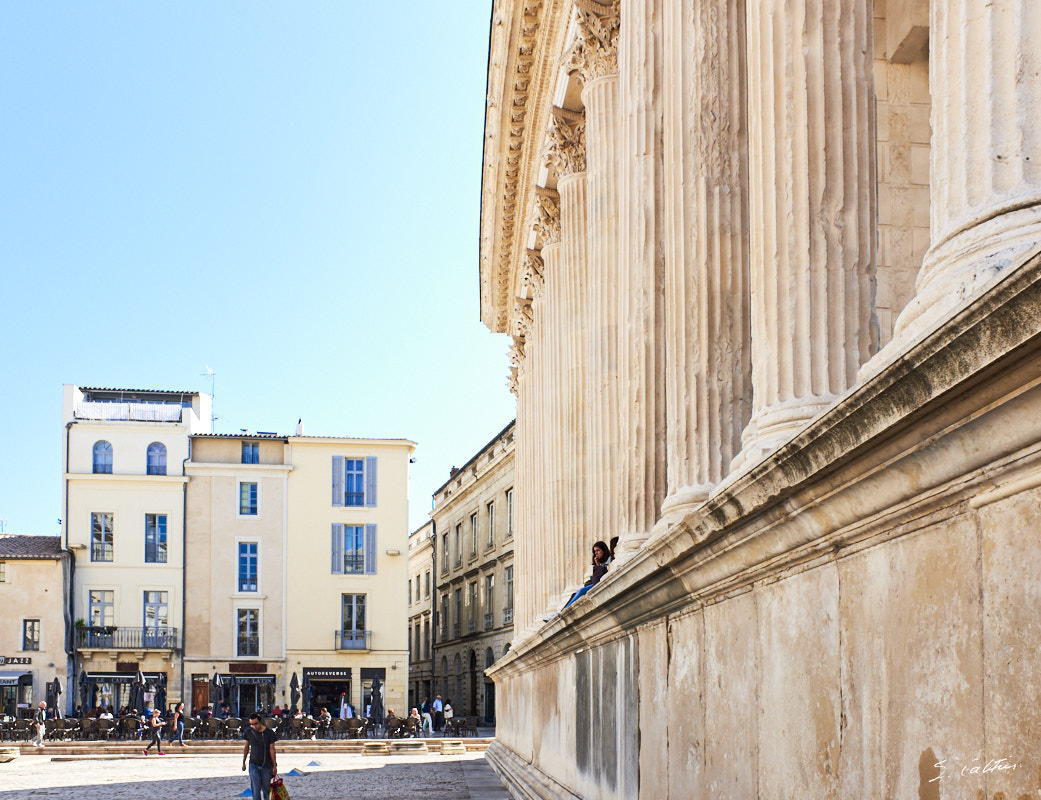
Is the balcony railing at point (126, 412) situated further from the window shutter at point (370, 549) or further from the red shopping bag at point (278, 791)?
the red shopping bag at point (278, 791)

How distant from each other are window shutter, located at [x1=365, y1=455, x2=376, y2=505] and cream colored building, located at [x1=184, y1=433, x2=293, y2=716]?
337 cm

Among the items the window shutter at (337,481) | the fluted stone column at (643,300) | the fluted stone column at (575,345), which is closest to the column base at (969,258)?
the fluted stone column at (643,300)

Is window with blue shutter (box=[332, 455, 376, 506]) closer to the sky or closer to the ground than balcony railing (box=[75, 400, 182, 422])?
closer to the ground

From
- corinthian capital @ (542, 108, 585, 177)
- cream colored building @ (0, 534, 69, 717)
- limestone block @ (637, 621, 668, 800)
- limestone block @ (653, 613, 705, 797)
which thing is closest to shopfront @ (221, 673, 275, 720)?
cream colored building @ (0, 534, 69, 717)

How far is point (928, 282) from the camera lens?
407cm

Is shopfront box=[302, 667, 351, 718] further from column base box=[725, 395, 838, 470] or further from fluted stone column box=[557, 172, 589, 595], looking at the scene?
column base box=[725, 395, 838, 470]

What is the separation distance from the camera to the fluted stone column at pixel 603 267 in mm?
13719

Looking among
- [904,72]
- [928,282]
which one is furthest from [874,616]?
[904,72]

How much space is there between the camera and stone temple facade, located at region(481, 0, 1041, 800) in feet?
10.4

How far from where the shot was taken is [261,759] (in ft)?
53.0

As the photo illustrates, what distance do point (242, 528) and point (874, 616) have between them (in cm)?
5054

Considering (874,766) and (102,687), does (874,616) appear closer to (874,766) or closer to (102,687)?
(874,766)

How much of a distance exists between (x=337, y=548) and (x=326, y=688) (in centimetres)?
574

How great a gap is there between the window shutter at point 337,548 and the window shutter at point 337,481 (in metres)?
1.10
